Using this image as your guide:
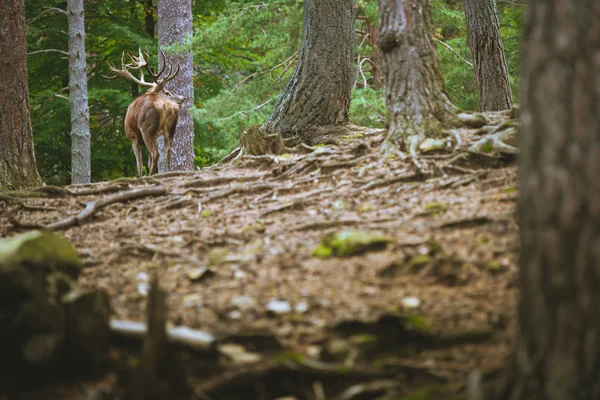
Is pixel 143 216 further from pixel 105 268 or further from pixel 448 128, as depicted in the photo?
pixel 448 128

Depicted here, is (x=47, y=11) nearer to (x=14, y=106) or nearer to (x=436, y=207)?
(x=14, y=106)

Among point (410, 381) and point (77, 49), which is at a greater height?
point (77, 49)

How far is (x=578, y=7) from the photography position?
246cm

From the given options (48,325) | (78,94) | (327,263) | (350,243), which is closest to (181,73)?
(78,94)

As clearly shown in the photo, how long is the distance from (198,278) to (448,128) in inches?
133

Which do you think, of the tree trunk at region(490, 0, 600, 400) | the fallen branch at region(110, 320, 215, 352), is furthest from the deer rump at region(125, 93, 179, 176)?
the tree trunk at region(490, 0, 600, 400)

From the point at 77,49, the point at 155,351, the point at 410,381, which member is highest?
the point at 77,49

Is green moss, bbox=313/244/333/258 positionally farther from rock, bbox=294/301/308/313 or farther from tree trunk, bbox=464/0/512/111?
tree trunk, bbox=464/0/512/111

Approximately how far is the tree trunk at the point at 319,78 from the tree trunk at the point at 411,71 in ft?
7.46

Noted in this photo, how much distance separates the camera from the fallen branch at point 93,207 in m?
6.16

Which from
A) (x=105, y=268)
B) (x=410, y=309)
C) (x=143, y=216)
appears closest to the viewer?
(x=410, y=309)

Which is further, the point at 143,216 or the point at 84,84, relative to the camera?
the point at 84,84

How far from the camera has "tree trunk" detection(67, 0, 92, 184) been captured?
49.7 ft

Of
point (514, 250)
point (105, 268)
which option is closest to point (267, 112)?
point (105, 268)
